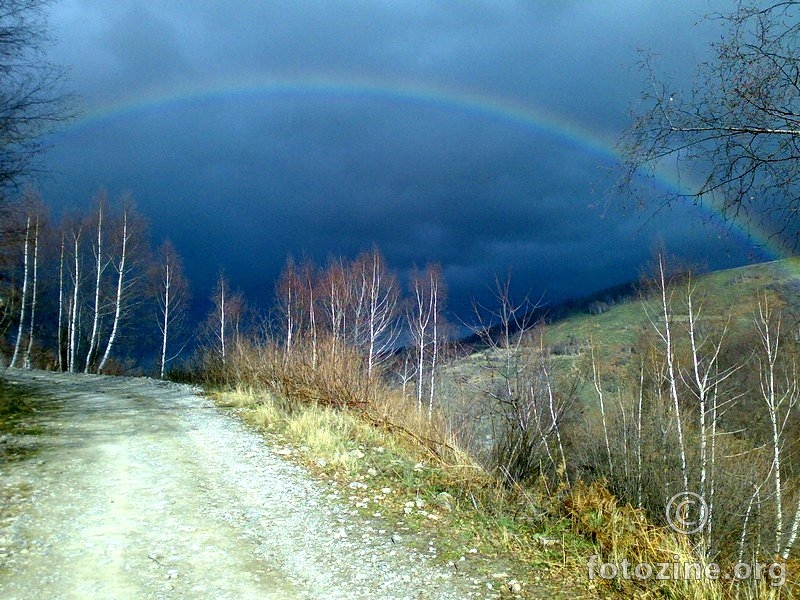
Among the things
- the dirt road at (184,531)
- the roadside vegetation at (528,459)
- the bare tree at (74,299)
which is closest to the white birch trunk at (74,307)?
the bare tree at (74,299)

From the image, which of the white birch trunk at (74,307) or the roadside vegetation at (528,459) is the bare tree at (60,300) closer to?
the white birch trunk at (74,307)

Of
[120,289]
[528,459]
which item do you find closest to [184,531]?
[528,459]

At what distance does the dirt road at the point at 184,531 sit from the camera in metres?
4.43

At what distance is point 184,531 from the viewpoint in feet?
17.7

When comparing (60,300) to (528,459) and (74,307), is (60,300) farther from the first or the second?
(528,459)

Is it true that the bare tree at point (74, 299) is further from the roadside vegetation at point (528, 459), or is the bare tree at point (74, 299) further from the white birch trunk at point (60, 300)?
the roadside vegetation at point (528, 459)

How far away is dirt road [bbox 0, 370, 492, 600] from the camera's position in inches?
174

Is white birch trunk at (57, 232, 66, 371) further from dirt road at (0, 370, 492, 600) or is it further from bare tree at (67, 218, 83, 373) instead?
dirt road at (0, 370, 492, 600)

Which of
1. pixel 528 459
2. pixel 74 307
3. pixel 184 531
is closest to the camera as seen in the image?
pixel 184 531

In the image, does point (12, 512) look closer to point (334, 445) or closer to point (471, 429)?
point (334, 445)

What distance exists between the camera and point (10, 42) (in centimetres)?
943

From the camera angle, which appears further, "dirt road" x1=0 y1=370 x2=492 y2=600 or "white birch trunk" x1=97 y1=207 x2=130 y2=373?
"white birch trunk" x1=97 y1=207 x2=130 y2=373

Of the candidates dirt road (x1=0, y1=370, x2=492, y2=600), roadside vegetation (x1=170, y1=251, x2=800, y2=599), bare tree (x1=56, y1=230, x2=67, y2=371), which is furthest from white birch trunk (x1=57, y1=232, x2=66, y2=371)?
dirt road (x1=0, y1=370, x2=492, y2=600)

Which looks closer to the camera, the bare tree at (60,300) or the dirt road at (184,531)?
the dirt road at (184,531)
